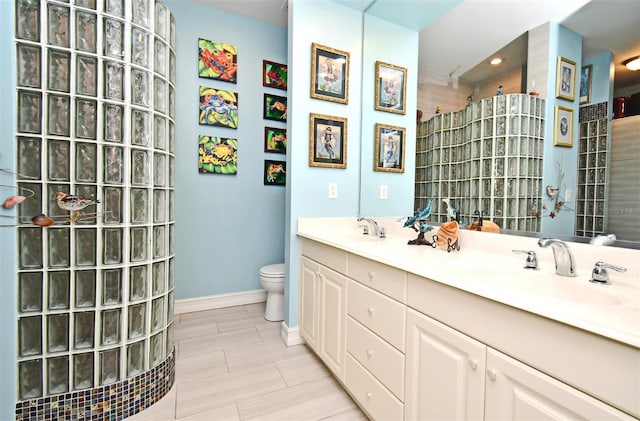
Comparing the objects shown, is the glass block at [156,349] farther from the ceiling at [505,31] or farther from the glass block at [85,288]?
the ceiling at [505,31]

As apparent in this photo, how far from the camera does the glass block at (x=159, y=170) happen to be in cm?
146

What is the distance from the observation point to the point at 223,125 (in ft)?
8.44

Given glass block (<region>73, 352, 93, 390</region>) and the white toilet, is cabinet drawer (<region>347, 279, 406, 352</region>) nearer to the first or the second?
the white toilet

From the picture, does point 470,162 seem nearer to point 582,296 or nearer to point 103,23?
point 582,296

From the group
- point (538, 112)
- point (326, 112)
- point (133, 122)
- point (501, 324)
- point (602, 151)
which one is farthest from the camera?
point (326, 112)

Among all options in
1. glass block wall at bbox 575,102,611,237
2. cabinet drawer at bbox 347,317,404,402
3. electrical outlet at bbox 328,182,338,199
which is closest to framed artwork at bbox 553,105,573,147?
glass block wall at bbox 575,102,611,237

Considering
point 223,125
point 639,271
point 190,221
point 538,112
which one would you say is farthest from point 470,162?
point 190,221

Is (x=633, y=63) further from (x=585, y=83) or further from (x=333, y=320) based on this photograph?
(x=333, y=320)

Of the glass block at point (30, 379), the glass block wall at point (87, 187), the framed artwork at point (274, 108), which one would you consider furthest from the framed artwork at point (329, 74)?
the glass block at point (30, 379)

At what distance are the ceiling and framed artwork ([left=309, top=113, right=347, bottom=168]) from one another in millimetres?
655

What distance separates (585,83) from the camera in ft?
3.46

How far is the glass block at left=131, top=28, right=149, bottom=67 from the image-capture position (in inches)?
53.6

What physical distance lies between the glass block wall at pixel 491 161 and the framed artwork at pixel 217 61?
1883mm

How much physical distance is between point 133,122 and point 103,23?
45cm
